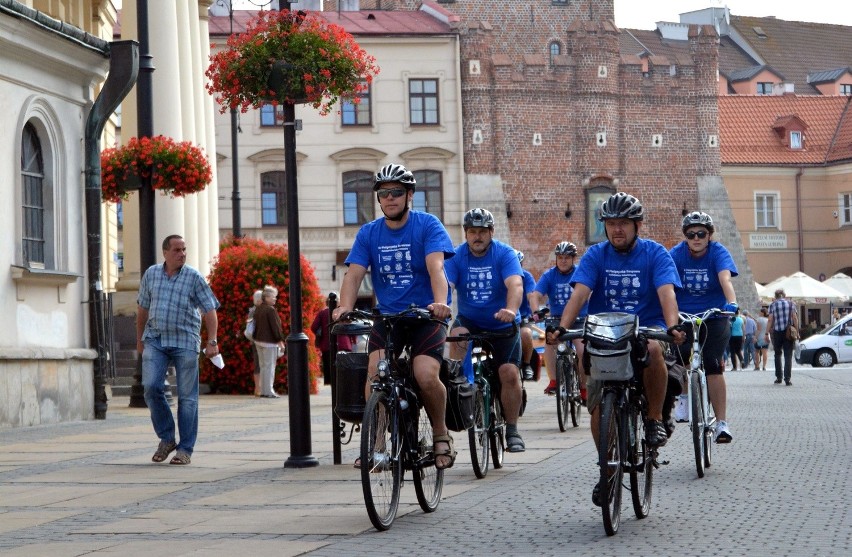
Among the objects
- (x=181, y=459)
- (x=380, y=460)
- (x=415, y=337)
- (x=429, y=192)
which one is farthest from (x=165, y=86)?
(x=429, y=192)

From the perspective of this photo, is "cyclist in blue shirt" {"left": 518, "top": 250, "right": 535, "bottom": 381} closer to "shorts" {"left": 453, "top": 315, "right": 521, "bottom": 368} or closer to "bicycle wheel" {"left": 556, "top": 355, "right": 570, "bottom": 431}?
"bicycle wheel" {"left": 556, "top": 355, "right": 570, "bottom": 431}

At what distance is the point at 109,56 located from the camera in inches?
765

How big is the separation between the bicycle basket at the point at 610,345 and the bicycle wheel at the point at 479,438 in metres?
2.51

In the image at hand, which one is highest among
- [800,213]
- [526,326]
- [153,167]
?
[800,213]

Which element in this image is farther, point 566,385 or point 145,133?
point 145,133

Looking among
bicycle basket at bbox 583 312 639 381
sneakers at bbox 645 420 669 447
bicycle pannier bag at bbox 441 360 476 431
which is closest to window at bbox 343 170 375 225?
bicycle pannier bag at bbox 441 360 476 431

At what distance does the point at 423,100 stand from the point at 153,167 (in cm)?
3507

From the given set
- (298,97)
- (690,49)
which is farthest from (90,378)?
(690,49)

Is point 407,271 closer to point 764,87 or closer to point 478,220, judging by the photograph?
point 478,220

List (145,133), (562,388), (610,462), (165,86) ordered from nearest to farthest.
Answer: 1. (610,462)
2. (562,388)
3. (145,133)
4. (165,86)

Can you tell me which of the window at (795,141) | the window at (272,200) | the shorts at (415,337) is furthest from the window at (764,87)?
the shorts at (415,337)

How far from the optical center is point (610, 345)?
8.06 meters

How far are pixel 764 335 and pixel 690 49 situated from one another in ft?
69.5

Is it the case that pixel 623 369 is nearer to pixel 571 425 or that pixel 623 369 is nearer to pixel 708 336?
pixel 708 336
